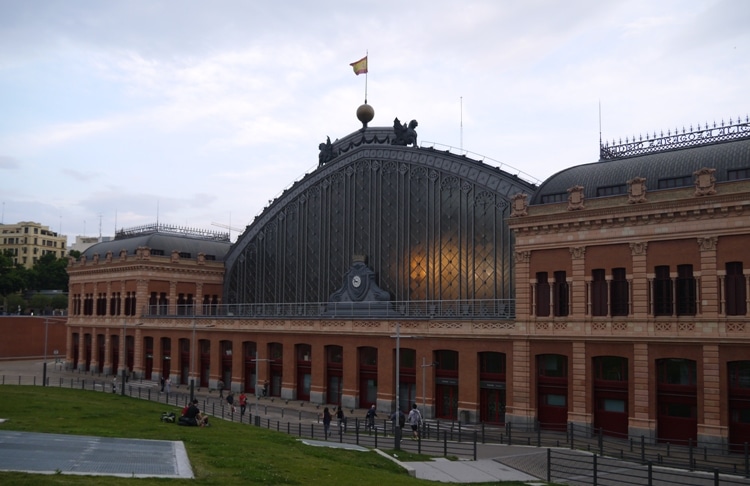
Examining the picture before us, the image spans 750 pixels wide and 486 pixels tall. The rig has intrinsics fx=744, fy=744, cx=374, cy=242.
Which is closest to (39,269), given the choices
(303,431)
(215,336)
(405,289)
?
(215,336)

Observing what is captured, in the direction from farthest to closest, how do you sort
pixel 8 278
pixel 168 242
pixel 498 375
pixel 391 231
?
pixel 8 278, pixel 168 242, pixel 391 231, pixel 498 375

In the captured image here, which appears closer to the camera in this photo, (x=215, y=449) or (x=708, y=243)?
(x=215, y=449)

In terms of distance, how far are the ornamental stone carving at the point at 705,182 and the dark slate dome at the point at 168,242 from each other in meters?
63.6

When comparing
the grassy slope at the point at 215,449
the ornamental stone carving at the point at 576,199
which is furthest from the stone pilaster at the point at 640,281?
the grassy slope at the point at 215,449

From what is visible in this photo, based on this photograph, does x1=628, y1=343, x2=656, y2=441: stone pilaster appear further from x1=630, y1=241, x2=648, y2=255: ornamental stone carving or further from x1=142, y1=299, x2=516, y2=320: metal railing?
x1=142, y1=299, x2=516, y2=320: metal railing

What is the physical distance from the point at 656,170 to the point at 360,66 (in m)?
36.0

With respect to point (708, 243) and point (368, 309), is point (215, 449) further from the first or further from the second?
point (368, 309)

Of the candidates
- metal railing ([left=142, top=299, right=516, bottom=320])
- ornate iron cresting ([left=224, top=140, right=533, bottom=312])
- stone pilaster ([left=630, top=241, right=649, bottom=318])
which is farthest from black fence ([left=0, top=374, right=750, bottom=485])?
ornate iron cresting ([left=224, top=140, right=533, bottom=312])

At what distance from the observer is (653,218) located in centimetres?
4578

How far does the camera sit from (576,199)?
49219mm

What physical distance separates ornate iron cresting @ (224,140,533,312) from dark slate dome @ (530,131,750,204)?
496 centimetres

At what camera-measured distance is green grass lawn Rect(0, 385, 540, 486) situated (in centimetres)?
2377

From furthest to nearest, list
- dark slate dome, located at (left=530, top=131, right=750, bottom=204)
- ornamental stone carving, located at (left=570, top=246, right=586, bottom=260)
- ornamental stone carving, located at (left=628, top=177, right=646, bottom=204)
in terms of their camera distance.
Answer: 1. ornamental stone carving, located at (left=570, top=246, right=586, bottom=260)
2. ornamental stone carving, located at (left=628, top=177, right=646, bottom=204)
3. dark slate dome, located at (left=530, top=131, right=750, bottom=204)

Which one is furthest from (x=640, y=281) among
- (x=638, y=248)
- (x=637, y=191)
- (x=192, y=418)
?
(x=192, y=418)
